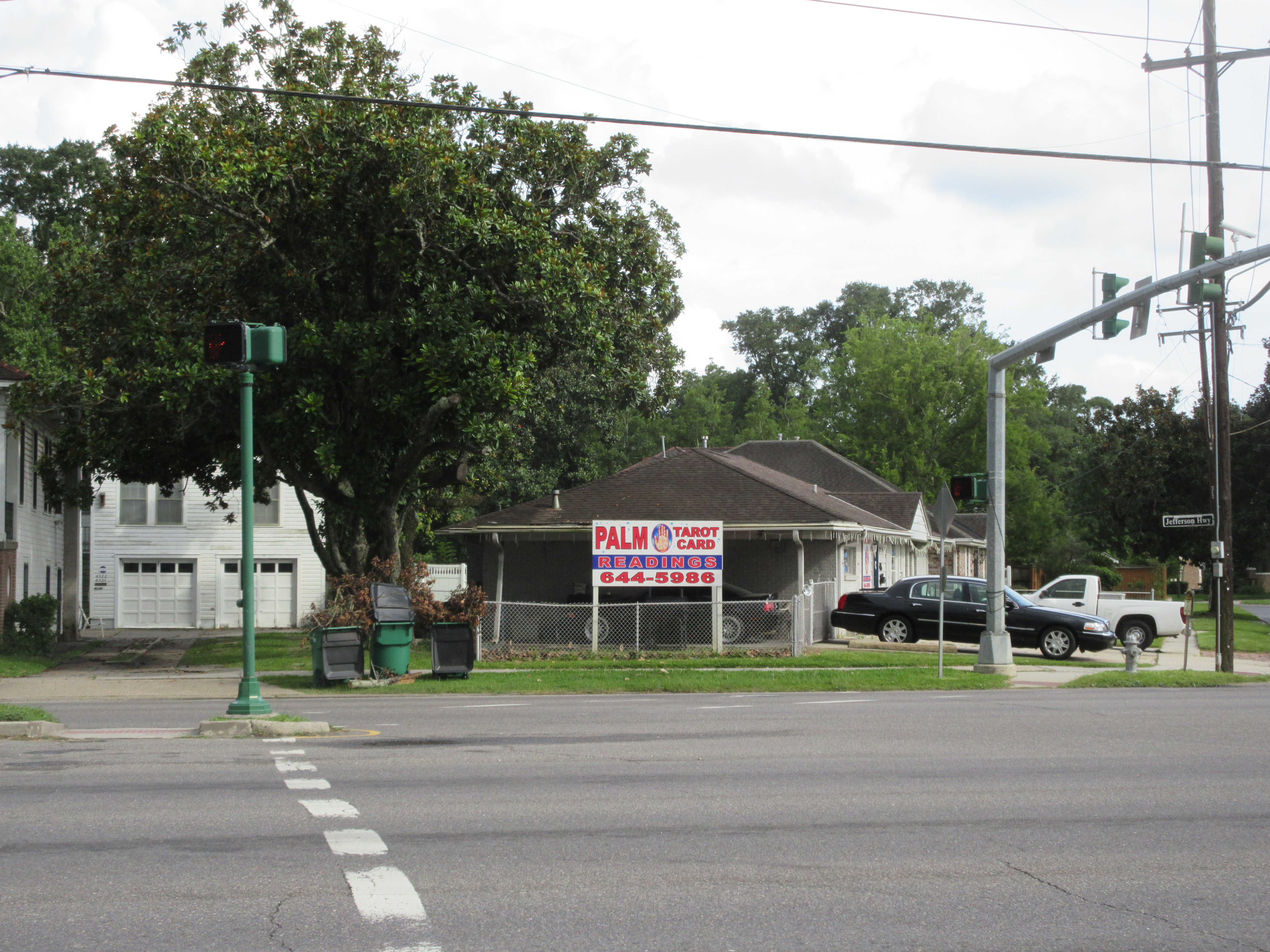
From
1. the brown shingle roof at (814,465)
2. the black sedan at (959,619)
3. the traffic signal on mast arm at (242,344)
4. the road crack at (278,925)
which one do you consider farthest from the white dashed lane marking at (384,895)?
the brown shingle roof at (814,465)

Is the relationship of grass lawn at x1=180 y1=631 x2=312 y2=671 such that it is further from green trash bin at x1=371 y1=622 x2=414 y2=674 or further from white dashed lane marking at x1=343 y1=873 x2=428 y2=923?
white dashed lane marking at x1=343 y1=873 x2=428 y2=923

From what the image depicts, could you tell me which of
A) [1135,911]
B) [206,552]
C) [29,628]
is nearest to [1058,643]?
[1135,911]

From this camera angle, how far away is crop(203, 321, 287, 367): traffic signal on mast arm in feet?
43.2

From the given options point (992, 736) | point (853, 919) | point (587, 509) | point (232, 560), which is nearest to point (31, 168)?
point (232, 560)

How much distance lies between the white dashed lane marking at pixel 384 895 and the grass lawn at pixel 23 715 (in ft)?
26.2

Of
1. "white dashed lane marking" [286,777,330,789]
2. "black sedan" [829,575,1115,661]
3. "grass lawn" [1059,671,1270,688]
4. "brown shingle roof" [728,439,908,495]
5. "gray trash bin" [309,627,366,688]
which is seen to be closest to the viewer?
"white dashed lane marking" [286,777,330,789]

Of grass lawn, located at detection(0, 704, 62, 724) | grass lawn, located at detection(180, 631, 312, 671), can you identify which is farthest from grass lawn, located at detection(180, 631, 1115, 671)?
grass lawn, located at detection(0, 704, 62, 724)

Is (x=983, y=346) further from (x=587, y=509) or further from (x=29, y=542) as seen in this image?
(x=29, y=542)

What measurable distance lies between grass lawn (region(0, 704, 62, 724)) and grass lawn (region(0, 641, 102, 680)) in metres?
8.79

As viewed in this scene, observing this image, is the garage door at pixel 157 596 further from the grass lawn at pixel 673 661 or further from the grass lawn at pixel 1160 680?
the grass lawn at pixel 1160 680

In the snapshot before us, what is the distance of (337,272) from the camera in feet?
78.1

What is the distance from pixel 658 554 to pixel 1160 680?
10240 millimetres

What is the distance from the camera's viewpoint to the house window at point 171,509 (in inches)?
1574

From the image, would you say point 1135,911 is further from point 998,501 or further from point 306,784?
point 998,501
